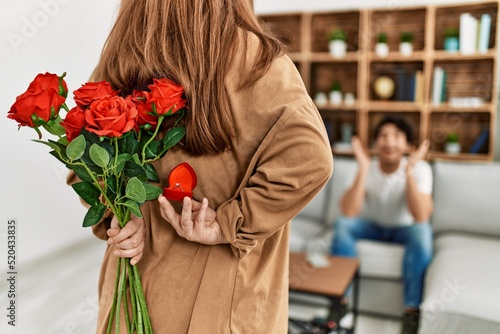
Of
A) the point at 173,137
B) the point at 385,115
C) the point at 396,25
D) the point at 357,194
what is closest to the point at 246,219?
the point at 173,137

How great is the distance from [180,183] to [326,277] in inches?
66.4

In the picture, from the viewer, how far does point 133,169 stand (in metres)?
0.83

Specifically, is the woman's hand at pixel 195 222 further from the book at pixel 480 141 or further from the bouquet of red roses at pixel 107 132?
the book at pixel 480 141

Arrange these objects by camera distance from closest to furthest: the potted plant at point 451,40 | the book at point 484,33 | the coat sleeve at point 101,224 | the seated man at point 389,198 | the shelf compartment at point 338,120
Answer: the coat sleeve at point 101,224, the seated man at point 389,198, the book at point 484,33, the potted plant at point 451,40, the shelf compartment at point 338,120

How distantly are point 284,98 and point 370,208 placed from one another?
2452 mm

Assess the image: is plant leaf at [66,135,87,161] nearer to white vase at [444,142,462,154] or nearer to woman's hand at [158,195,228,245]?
woman's hand at [158,195,228,245]

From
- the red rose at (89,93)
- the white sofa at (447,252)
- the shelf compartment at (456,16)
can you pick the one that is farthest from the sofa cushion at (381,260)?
the red rose at (89,93)

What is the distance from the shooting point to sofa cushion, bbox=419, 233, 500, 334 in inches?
81.4

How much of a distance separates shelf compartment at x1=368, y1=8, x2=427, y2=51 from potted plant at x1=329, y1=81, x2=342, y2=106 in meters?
0.40

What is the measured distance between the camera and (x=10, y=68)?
2076 mm

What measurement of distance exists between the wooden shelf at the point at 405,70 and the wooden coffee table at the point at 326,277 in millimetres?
1625

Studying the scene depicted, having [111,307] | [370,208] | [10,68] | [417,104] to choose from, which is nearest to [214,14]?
[111,307]

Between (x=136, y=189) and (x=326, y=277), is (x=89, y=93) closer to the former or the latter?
(x=136, y=189)

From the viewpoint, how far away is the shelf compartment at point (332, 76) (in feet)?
13.9
